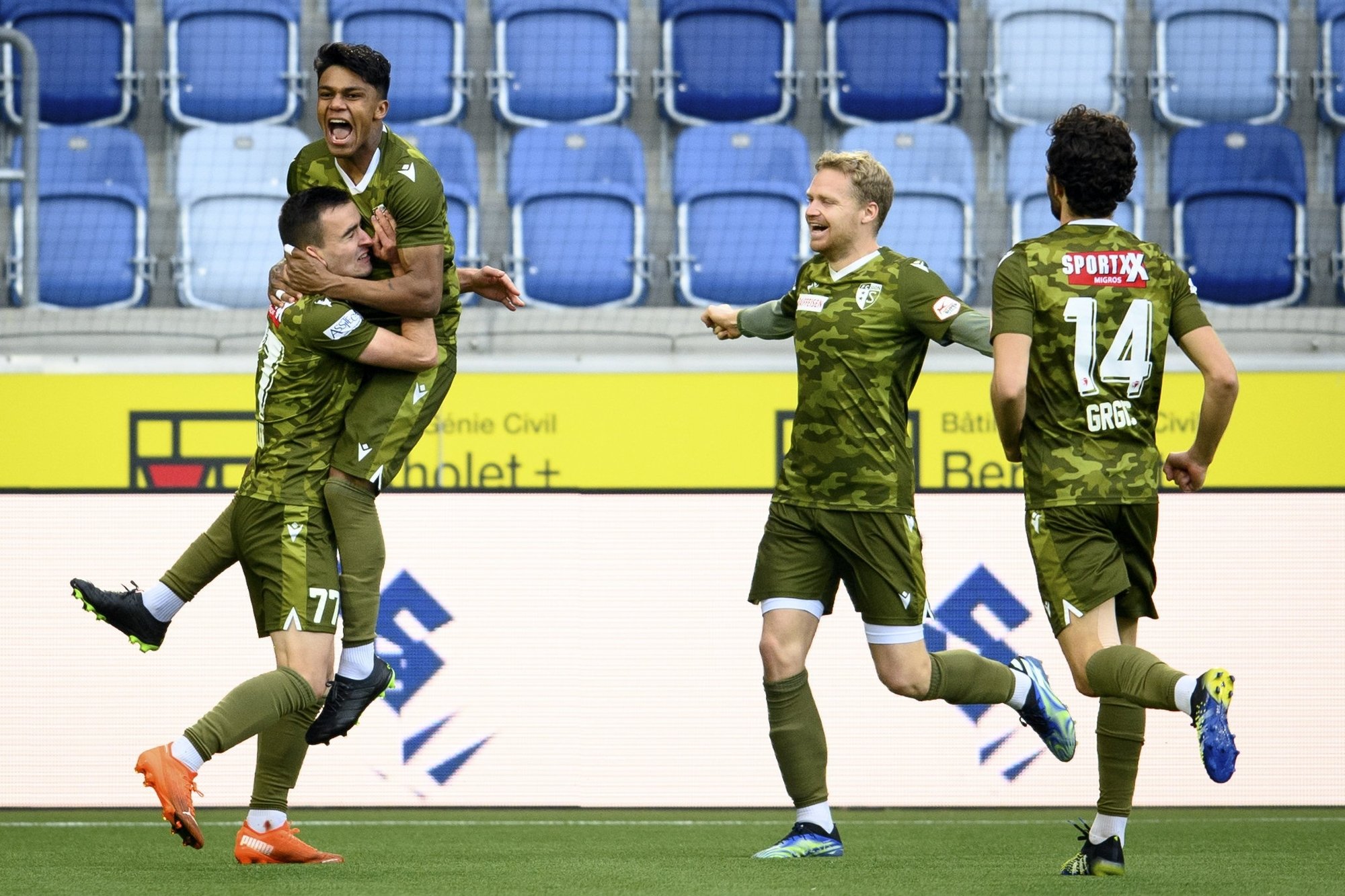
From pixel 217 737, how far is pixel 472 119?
21.1ft

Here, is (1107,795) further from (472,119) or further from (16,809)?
(472,119)

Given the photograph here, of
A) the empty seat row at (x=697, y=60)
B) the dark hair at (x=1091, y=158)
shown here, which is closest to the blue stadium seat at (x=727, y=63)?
the empty seat row at (x=697, y=60)

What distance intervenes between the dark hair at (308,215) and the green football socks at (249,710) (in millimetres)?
1028

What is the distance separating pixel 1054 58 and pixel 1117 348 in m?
6.37

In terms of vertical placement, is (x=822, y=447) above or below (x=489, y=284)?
below

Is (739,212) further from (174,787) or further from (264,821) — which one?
(174,787)

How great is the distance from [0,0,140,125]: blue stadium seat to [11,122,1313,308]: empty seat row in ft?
0.83

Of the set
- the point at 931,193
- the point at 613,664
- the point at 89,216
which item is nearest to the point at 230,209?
the point at 89,216

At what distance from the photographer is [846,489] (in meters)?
4.31

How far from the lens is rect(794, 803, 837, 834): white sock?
4297mm

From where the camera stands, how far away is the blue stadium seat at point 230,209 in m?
8.95

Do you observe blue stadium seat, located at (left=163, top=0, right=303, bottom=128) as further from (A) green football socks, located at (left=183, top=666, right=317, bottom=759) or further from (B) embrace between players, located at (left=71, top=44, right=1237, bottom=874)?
(A) green football socks, located at (left=183, top=666, right=317, bottom=759)

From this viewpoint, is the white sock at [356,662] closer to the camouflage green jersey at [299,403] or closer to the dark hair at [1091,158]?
the camouflage green jersey at [299,403]

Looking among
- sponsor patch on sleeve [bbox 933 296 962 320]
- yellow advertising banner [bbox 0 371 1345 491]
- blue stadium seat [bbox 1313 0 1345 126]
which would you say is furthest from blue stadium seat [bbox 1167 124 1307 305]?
sponsor patch on sleeve [bbox 933 296 962 320]
